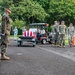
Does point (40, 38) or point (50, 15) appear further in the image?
point (50, 15)

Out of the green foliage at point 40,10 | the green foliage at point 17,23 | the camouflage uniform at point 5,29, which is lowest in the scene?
the camouflage uniform at point 5,29

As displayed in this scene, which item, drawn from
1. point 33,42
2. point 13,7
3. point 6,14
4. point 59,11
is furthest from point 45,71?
point 59,11

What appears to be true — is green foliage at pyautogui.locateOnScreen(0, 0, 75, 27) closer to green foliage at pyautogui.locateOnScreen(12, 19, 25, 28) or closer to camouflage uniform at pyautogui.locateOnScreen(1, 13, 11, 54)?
green foliage at pyautogui.locateOnScreen(12, 19, 25, 28)

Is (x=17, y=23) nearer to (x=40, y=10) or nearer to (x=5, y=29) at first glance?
(x=40, y=10)

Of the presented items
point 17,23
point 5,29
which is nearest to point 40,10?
point 17,23

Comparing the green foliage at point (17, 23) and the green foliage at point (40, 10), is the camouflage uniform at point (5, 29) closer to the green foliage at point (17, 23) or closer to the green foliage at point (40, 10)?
the green foliage at point (40, 10)

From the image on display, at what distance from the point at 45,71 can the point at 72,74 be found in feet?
2.79

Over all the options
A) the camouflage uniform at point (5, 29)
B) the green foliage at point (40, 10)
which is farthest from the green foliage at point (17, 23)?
the camouflage uniform at point (5, 29)

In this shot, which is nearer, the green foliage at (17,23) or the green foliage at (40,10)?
the green foliage at (40,10)

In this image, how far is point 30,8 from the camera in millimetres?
58625

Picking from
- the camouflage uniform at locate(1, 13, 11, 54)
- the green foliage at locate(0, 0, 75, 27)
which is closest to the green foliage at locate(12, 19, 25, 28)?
the green foliage at locate(0, 0, 75, 27)

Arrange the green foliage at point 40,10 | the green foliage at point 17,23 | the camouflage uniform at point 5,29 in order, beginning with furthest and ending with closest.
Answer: the green foliage at point 17,23 → the green foliage at point 40,10 → the camouflage uniform at point 5,29

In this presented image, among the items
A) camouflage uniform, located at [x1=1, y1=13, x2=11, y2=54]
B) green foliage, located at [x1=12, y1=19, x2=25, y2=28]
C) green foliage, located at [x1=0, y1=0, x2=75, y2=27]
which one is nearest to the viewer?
camouflage uniform, located at [x1=1, y1=13, x2=11, y2=54]

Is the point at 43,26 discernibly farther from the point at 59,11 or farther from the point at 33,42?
the point at 59,11
